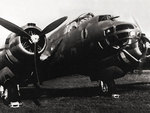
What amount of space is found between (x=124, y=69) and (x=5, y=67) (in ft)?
18.1

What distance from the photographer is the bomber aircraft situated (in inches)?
436

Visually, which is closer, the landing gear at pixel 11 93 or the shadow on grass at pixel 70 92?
the landing gear at pixel 11 93

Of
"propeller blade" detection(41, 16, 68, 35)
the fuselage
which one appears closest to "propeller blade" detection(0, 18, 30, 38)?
"propeller blade" detection(41, 16, 68, 35)

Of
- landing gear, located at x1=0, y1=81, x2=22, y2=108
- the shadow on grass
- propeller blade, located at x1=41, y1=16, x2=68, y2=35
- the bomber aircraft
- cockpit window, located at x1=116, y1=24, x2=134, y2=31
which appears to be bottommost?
the shadow on grass

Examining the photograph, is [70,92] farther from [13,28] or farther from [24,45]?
[13,28]

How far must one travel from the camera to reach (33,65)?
11.8 metres

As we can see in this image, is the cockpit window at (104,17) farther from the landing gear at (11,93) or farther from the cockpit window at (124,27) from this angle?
the landing gear at (11,93)

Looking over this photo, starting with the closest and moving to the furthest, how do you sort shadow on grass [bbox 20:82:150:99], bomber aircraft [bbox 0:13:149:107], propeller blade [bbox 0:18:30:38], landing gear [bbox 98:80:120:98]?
bomber aircraft [bbox 0:13:149:107]
propeller blade [bbox 0:18:30:38]
landing gear [bbox 98:80:120:98]
shadow on grass [bbox 20:82:150:99]

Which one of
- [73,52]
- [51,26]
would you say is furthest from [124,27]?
[51,26]

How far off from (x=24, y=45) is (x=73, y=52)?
2.17 meters

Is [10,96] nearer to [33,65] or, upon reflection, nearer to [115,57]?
[33,65]

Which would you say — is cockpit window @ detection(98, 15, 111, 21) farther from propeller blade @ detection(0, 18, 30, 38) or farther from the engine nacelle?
propeller blade @ detection(0, 18, 30, 38)

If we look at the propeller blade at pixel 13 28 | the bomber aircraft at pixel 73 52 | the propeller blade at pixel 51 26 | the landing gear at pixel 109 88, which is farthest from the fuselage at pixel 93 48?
the propeller blade at pixel 13 28

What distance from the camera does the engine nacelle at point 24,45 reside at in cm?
1128
